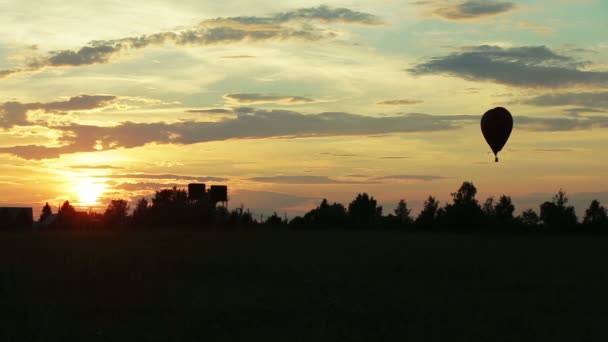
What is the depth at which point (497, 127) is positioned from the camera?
4947 centimetres

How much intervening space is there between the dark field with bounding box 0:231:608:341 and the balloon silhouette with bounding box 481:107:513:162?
6251 mm

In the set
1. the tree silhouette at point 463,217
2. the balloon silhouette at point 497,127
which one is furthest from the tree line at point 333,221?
the balloon silhouette at point 497,127

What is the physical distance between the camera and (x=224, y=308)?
2452 cm

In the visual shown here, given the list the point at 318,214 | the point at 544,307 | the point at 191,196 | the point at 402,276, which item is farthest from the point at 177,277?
the point at 318,214

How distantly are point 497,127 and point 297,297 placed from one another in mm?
25254

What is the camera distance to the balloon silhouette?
4944 cm

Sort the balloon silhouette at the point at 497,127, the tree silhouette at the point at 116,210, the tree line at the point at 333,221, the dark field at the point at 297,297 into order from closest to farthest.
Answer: the dark field at the point at 297,297, the balloon silhouette at the point at 497,127, the tree line at the point at 333,221, the tree silhouette at the point at 116,210

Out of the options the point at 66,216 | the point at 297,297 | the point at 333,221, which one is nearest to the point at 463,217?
the point at 333,221

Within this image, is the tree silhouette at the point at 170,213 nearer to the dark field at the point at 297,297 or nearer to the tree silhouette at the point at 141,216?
the tree silhouette at the point at 141,216

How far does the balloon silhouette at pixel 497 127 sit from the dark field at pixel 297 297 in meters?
6.25

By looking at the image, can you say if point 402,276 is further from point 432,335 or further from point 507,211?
point 507,211

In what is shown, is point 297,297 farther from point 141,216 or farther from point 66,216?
point 66,216

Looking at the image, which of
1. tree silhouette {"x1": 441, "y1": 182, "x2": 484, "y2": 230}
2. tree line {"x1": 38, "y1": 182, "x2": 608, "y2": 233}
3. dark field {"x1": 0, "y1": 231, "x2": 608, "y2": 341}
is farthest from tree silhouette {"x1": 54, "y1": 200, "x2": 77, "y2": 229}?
dark field {"x1": 0, "y1": 231, "x2": 608, "y2": 341}

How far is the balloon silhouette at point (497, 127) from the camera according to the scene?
49438 millimetres
